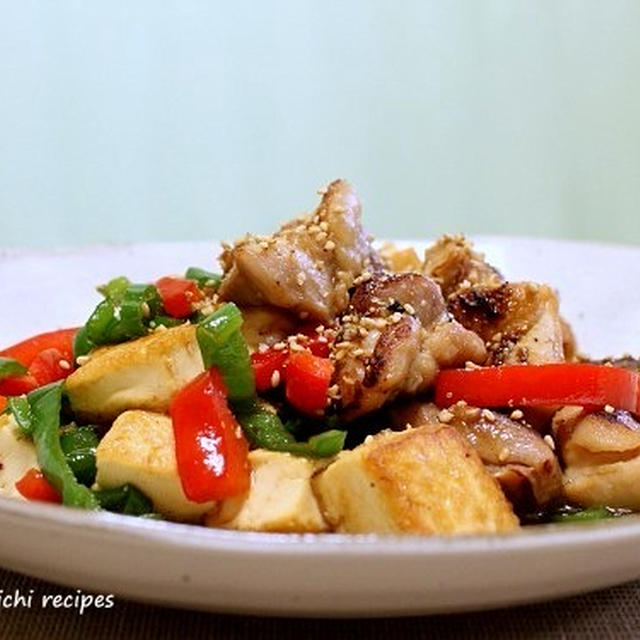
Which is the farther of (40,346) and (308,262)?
(40,346)

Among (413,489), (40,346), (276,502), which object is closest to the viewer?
(413,489)

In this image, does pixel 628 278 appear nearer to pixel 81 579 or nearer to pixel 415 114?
pixel 81 579

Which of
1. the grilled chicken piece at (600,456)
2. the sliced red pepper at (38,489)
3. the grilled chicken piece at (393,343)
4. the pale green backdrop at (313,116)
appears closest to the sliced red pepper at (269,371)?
the grilled chicken piece at (393,343)

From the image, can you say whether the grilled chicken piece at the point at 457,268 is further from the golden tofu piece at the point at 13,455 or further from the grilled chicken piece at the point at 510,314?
the golden tofu piece at the point at 13,455

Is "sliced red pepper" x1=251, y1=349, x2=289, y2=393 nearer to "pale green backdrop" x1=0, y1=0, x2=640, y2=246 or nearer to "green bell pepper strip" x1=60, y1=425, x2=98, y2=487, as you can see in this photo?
"green bell pepper strip" x1=60, y1=425, x2=98, y2=487

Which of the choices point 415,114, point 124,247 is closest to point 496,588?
point 124,247

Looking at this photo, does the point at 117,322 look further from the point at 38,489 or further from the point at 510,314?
the point at 510,314

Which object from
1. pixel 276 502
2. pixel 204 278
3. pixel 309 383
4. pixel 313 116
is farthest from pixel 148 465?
pixel 313 116
